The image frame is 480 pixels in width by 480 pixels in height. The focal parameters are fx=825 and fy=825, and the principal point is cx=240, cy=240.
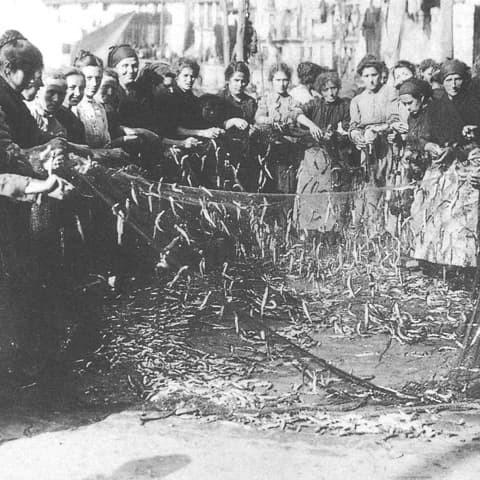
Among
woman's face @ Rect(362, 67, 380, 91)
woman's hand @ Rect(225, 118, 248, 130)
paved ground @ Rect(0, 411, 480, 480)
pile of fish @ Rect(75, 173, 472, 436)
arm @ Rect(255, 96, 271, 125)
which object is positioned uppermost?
woman's face @ Rect(362, 67, 380, 91)

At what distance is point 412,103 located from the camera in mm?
4504

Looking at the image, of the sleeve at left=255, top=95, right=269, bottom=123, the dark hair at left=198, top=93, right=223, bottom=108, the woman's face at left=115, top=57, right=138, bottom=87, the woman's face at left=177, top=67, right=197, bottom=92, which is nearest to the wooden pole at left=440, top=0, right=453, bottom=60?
the sleeve at left=255, top=95, right=269, bottom=123

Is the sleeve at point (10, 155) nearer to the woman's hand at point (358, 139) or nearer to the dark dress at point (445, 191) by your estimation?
the woman's hand at point (358, 139)

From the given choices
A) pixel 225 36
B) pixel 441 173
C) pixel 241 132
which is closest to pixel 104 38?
pixel 225 36

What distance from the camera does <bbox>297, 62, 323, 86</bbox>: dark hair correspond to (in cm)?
429

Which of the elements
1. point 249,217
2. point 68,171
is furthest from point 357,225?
point 68,171

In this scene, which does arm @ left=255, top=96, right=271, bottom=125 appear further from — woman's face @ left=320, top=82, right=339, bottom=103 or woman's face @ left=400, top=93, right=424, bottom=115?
woman's face @ left=400, top=93, right=424, bottom=115

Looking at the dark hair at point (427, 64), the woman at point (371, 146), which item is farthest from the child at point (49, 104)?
the dark hair at point (427, 64)

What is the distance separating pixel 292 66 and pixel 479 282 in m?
1.59

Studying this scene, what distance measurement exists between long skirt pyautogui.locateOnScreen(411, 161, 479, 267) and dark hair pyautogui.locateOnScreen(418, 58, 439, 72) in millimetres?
547

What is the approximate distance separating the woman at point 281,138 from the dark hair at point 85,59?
890mm

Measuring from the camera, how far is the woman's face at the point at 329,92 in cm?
439

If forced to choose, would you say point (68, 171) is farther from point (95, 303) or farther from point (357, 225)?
point (357, 225)

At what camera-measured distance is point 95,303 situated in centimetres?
419
